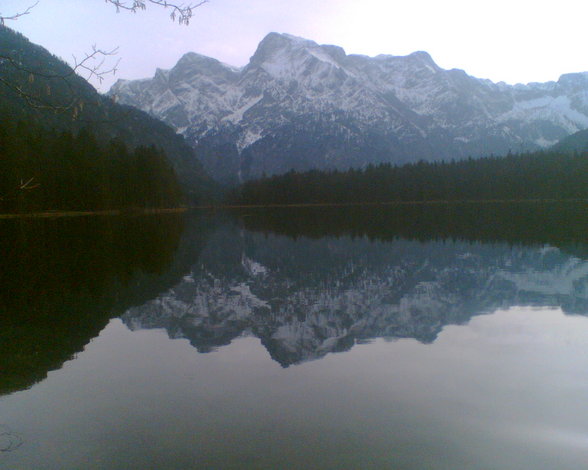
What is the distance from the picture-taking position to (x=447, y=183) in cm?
16888

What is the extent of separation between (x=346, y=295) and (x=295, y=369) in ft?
26.7

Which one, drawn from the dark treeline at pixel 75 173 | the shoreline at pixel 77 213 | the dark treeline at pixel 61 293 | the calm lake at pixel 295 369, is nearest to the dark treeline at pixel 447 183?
the shoreline at pixel 77 213

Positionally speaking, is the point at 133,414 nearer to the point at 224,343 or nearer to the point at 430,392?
the point at 224,343

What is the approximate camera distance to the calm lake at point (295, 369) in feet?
23.8

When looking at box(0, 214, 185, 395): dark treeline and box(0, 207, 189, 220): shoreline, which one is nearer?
box(0, 214, 185, 395): dark treeline

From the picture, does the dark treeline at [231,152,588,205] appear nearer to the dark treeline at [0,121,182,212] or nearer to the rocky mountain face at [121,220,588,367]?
the dark treeline at [0,121,182,212]

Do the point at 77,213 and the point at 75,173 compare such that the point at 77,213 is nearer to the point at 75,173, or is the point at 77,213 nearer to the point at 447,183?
the point at 75,173

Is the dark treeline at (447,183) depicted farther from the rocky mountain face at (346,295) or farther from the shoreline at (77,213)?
the rocky mountain face at (346,295)

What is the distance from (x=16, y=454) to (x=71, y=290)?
535 inches

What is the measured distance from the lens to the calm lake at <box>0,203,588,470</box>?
285 inches

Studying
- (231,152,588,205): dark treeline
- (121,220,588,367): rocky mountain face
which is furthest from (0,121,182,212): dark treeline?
(231,152,588,205): dark treeline

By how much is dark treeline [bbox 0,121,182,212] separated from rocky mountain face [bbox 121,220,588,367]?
5153cm

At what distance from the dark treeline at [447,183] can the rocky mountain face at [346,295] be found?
137m

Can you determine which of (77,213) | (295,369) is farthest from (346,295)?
(77,213)
